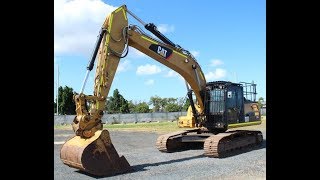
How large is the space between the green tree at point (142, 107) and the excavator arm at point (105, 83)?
7139cm

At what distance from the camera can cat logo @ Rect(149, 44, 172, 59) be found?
42.8 feet

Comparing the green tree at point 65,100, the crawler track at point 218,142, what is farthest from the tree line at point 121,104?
the crawler track at point 218,142

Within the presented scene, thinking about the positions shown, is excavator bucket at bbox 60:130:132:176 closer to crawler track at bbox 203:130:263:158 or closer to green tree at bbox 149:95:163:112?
crawler track at bbox 203:130:263:158

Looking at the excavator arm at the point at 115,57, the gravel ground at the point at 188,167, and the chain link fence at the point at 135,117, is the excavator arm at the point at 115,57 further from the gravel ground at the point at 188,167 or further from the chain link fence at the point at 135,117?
the chain link fence at the point at 135,117

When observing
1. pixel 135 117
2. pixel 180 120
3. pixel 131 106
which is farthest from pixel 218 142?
pixel 131 106

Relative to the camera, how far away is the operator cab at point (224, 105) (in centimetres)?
1489

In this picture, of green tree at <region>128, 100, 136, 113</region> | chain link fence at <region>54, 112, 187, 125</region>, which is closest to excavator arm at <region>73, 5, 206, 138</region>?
chain link fence at <region>54, 112, 187, 125</region>

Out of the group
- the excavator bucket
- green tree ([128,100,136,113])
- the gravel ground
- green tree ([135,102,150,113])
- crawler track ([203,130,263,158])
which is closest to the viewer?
the gravel ground
